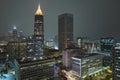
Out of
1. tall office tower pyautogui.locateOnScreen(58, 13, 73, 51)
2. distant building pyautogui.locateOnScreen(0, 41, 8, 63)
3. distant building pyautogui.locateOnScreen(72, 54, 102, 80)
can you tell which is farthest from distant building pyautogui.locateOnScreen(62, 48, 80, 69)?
tall office tower pyautogui.locateOnScreen(58, 13, 73, 51)

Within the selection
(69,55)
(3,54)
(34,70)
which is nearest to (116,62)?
(34,70)

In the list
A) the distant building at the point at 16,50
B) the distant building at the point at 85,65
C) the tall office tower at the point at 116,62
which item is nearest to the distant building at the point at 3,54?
the distant building at the point at 16,50

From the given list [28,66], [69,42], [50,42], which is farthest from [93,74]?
[50,42]

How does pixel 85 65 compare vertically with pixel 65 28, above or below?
below

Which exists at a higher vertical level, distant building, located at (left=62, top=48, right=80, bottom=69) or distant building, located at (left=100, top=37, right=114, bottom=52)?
distant building, located at (left=100, top=37, right=114, bottom=52)

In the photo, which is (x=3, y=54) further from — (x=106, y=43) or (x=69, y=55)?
(x=106, y=43)

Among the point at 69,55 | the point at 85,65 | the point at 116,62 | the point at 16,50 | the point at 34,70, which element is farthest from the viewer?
the point at 16,50

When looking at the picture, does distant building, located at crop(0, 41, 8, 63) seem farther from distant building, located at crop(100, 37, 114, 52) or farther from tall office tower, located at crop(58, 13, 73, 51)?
distant building, located at crop(100, 37, 114, 52)
